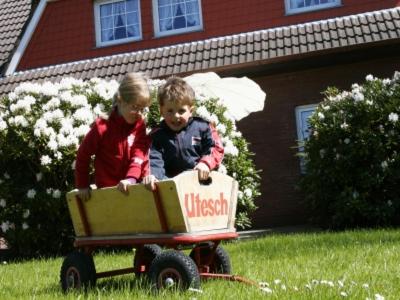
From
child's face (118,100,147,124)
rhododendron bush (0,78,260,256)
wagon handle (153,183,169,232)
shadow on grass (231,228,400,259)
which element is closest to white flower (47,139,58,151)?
rhododendron bush (0,78,260,256)

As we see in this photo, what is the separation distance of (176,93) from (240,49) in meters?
8.66

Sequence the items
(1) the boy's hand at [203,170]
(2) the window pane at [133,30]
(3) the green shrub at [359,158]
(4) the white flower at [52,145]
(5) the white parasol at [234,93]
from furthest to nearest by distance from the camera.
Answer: (2) the window pane at [133,30], (5) the white parasol at [234,93], (3) the green shrub at [359,158], (4) the white flower at [52,145], (1) the boy's hand at [203,170]

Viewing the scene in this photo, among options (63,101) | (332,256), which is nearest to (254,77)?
(63,101)

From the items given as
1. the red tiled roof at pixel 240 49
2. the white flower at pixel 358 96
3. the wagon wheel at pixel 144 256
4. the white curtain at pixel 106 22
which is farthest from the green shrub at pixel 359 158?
the white curtain at pixel 106 22

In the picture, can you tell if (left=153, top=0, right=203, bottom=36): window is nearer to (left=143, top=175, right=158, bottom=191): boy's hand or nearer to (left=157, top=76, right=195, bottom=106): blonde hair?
(left=157, top=76, right=195, bottom=106): blonde hair

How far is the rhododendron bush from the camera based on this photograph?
7.69 m

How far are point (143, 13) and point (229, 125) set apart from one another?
22.1ft

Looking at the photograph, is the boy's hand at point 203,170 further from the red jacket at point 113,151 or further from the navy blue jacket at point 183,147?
the red jacket at point 113,151

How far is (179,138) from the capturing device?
4.21 metres

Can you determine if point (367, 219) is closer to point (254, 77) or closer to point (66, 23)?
point (254, 77)

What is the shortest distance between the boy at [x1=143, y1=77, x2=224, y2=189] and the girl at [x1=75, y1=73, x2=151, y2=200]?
0.37 ft

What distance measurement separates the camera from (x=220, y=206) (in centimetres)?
406

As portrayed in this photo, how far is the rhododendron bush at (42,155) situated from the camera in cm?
769

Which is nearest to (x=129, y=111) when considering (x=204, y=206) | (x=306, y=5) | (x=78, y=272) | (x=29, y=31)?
(x=204, y=206)
